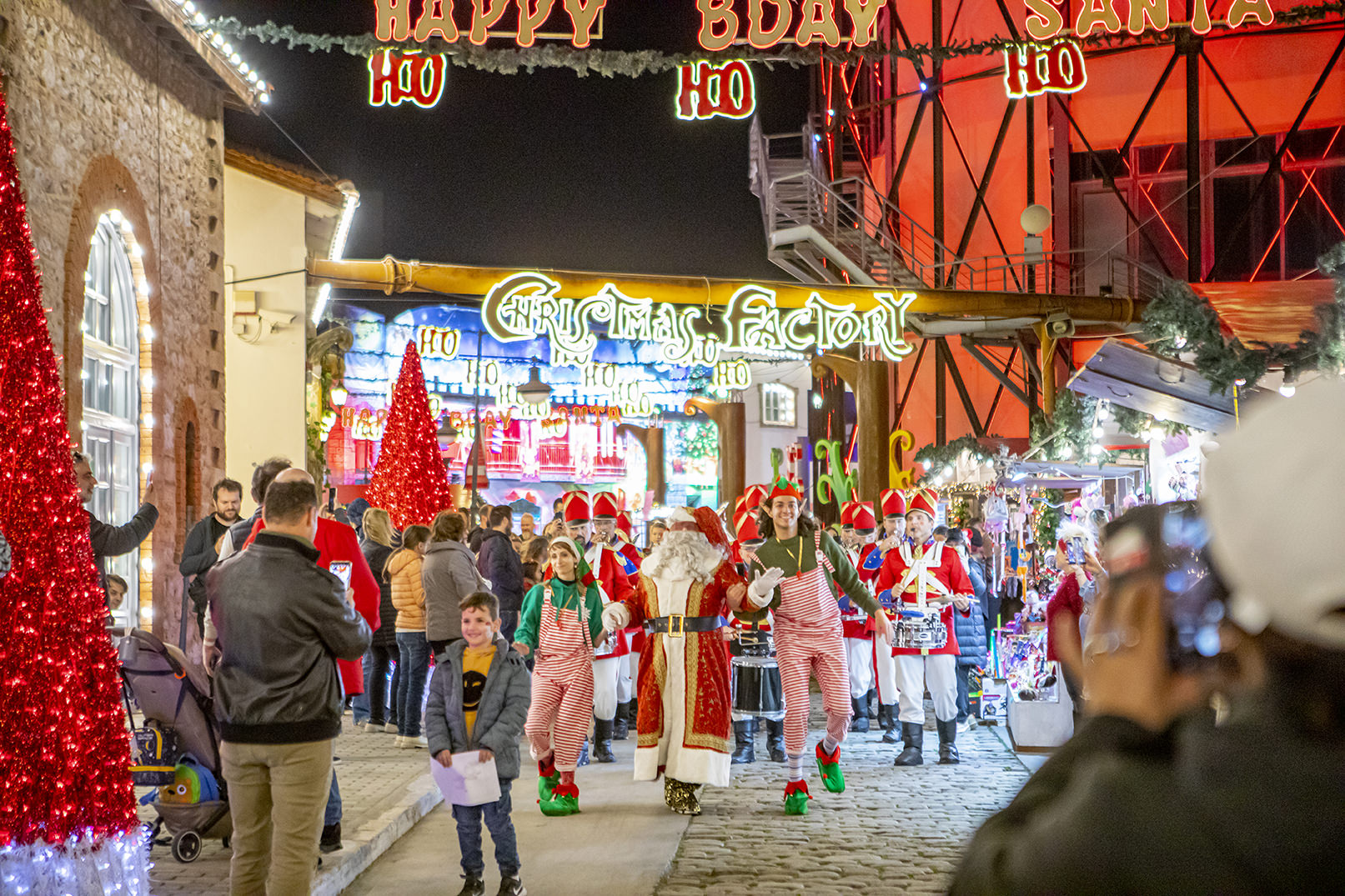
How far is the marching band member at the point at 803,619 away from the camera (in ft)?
31.3

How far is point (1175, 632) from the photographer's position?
1392 millimetres

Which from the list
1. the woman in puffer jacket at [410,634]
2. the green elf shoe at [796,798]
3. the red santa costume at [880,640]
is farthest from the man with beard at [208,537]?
the red santa costume at [880,640]

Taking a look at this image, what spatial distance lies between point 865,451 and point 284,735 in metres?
19.0

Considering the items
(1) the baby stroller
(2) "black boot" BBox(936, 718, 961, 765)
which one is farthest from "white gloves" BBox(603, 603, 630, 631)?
(2) "black boot" BBox(936, 718, 961, 765)

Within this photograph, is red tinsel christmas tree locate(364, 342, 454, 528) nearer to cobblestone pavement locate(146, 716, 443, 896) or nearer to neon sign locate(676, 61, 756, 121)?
cobblestone pavement locate(146, 716, 443, 896)

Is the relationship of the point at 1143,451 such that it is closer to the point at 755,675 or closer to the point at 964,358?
the point at 755,675

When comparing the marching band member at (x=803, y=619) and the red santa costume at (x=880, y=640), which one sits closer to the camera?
the marching band member at (x=803, y=619)

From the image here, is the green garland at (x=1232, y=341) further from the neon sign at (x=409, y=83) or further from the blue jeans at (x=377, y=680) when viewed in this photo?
the blue jeans at (x=377, y=680)

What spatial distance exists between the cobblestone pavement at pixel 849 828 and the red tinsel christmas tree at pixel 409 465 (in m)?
9.14

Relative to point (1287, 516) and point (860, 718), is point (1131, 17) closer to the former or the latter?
point (860, 718)

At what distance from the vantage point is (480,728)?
274 inches

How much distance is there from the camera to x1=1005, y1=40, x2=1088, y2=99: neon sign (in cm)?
1515

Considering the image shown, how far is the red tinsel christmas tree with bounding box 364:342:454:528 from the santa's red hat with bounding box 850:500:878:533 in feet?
24.3

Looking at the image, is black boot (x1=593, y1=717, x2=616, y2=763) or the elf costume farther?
black boot (x1=593, y1=717, x2=616, y2=763)
